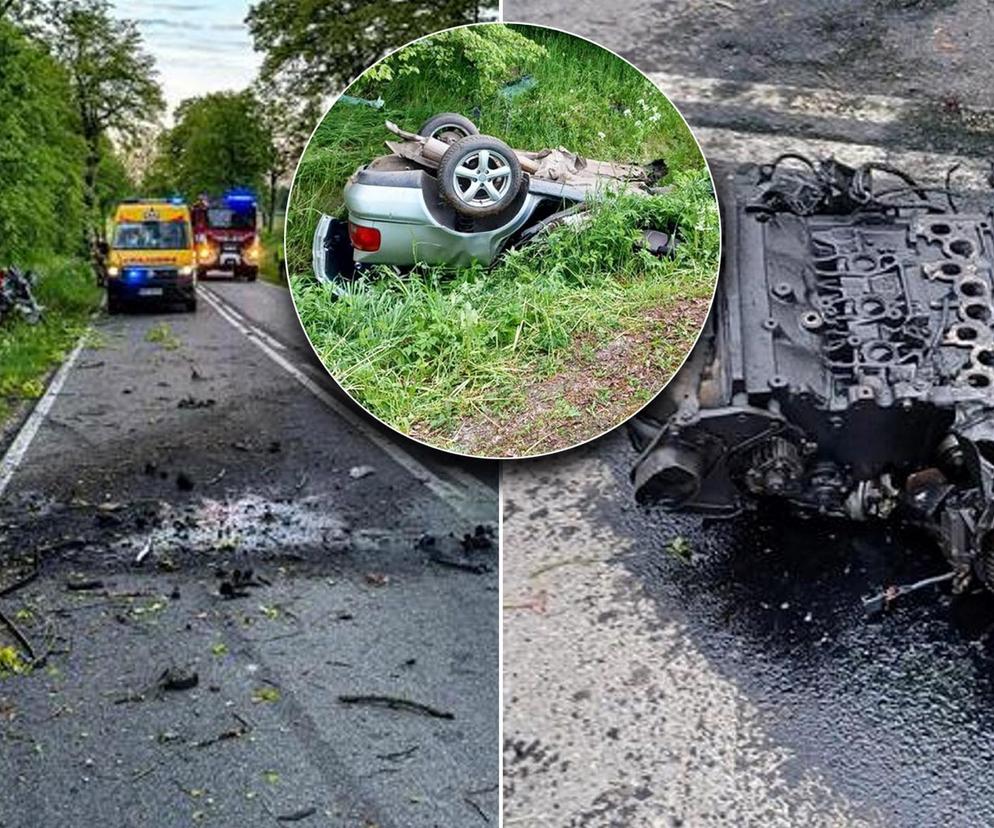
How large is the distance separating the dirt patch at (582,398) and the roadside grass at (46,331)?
1.62m

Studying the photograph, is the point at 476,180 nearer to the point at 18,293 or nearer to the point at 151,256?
the point at 151,256

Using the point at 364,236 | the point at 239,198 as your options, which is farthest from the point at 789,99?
the point at 364,236

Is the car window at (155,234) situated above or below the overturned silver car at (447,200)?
below

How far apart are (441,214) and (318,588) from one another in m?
2.23

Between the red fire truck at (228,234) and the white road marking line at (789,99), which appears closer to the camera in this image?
the red fire truck at (228,234)

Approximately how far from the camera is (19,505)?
4613 mm

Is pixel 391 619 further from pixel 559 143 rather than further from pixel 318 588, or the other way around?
pixel 559 143

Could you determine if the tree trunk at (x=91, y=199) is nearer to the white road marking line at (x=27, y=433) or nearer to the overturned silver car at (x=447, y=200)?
the white road marking line at (x=27, y=433)

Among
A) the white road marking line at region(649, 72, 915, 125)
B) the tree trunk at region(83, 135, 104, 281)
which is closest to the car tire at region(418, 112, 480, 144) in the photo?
the tree trunk at region(83, 135, 104, 281)

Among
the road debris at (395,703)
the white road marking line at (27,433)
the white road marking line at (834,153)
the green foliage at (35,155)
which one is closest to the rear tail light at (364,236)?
the green foliage at (35,155)

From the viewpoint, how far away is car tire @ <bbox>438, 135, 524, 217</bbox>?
2461 mm

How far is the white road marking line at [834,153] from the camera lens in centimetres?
602

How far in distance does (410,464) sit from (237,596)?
0.74 m

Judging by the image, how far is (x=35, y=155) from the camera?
153 inches
